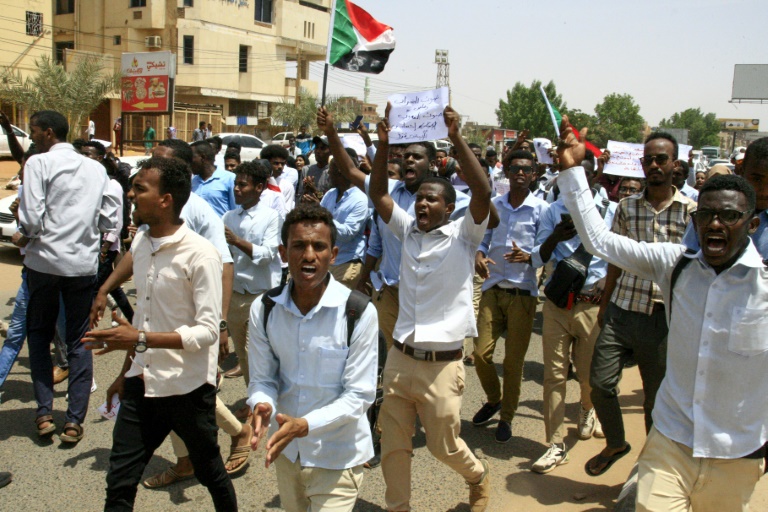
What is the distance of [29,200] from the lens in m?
4.85

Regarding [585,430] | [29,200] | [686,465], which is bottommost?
[585,430]

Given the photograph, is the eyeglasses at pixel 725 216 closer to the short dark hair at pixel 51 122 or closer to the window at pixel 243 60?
the short dark hair at pixel 51 122

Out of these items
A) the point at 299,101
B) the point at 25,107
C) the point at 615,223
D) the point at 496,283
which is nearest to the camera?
the point at 615,223

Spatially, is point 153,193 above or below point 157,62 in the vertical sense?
below

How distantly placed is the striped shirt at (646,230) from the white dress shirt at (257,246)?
260 cm

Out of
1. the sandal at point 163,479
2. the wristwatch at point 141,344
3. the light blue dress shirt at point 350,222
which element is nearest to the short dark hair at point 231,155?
the light blue dress shirt at point 350,222

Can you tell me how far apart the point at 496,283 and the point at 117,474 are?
3080 mm

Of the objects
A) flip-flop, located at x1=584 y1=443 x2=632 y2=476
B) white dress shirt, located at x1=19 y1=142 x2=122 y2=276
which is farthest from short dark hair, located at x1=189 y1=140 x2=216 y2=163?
flip-flop, located at x1=584 y1=443 x2=632 y2=476

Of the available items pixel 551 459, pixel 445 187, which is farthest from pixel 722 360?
pixel 551 459

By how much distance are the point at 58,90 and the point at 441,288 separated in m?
28.7

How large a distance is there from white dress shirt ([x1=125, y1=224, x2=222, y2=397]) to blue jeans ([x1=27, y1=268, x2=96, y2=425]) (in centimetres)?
182

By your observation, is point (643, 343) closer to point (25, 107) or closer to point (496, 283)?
point (496, 283)

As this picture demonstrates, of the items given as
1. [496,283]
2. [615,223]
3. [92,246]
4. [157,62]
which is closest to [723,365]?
[615,223]

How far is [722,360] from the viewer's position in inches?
107
